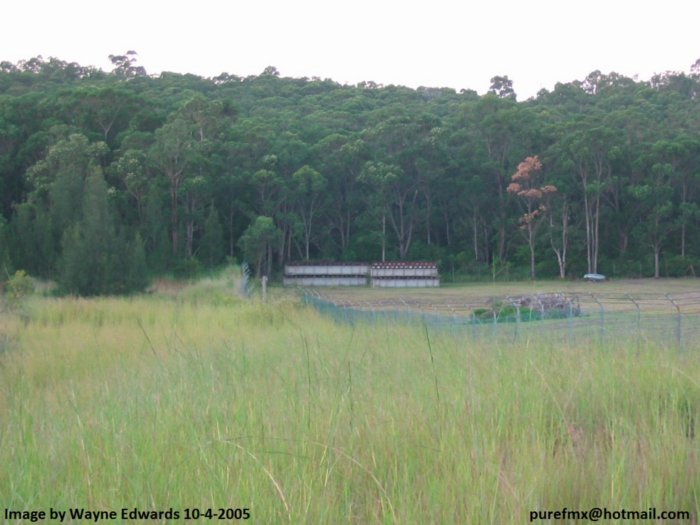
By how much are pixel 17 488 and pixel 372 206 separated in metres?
60.4

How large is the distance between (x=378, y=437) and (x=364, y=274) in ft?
184

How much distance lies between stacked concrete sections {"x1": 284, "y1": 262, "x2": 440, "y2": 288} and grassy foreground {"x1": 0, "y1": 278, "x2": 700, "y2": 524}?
1979 inches

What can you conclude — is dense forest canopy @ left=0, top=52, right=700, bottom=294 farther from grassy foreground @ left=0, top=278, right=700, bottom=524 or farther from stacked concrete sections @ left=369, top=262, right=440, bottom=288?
grassy foreground @ left=0, top=278, right=700, bottom=524

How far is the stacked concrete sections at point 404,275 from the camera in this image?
5838 cm

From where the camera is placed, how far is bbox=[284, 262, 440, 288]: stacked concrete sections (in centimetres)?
5872

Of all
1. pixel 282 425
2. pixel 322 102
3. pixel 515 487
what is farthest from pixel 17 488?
pixel 322 102

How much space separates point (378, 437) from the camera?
512cm

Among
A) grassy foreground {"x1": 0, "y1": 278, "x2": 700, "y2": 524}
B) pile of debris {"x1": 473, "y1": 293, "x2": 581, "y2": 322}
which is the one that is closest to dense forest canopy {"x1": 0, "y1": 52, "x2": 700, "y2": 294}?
pile of debris {"x1": 473, "y1": 293, "x2": 581, "y2": 322}

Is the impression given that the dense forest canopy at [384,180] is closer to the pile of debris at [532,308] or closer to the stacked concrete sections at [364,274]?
the stacked concrete sections at [364,274]

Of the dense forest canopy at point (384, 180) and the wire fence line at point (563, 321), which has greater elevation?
the dense forest canopy at point (384, 180)

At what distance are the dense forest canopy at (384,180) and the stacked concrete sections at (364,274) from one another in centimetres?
247

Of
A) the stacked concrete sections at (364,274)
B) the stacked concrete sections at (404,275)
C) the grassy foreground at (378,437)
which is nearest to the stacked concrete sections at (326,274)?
the stacked concrete sections at (364,274)

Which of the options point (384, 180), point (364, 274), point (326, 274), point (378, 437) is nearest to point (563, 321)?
point (378, 437)

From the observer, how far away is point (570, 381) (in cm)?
629
